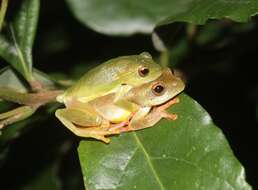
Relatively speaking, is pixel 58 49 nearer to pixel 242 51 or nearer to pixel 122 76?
pixel 242 51

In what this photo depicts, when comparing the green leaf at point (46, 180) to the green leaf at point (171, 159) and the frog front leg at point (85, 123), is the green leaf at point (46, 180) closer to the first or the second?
the frog front leg at point (85, 123)

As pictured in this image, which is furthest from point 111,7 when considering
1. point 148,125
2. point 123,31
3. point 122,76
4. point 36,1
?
point 148,125

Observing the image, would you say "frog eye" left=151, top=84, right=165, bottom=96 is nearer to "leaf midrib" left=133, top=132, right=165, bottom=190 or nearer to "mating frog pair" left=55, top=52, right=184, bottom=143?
"mating frog pair" left=55, top=52, right=184, bottom=143

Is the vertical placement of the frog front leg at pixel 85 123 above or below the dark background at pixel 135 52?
above

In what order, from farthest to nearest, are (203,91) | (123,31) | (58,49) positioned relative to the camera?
(58,49), (203,91), (123,31)

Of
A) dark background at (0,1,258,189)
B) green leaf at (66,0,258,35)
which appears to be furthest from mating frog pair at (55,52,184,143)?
dark background at (0,1,258,189)

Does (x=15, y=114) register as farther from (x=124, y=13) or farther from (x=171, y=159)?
(x=124, y=13)

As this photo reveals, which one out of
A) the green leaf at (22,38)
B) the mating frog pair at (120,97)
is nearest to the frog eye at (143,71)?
the mating frog pair at (120,97)
